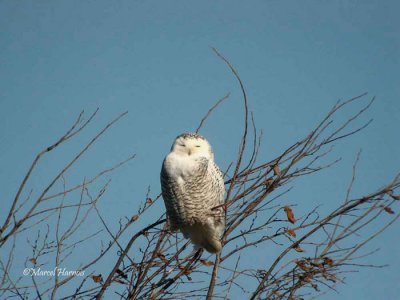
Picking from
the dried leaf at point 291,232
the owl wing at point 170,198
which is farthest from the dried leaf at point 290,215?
the owl wing at point 170,198

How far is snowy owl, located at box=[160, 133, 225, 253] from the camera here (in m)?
3.97

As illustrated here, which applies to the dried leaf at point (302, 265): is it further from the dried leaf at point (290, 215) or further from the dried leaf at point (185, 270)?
the dried leaf at point (185, 270)

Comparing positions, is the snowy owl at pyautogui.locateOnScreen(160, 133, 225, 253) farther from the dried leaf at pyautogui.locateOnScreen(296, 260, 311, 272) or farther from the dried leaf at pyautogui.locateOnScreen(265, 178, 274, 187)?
the dried leaf at pyautogui.locateOnScreen(296, 260, 311, 272)

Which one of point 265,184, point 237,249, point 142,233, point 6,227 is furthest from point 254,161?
point 6,227

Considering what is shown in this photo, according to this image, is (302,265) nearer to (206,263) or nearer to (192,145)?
(206,263)

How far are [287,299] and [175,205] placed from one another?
4.73ft

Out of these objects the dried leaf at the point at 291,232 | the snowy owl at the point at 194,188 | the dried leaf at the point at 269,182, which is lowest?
the dried leaf at the point at 291,232

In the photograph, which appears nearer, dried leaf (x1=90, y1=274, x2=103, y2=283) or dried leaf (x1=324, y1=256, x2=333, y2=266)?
dried leaf (x1=324, y1=256, x2=333, y2=266)

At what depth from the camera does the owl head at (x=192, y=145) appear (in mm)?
3975

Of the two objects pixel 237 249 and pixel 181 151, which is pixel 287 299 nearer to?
pixel 237 249

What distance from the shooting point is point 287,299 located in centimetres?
287

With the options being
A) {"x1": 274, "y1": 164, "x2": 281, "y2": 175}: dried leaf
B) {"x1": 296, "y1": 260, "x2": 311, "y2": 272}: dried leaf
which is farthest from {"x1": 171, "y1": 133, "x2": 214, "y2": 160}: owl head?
{"x1": 296, "y1": 260, "x2": 311, "y2": 272}: dried leaf

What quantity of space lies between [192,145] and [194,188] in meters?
0.32

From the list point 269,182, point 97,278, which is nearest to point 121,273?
point 97,278
